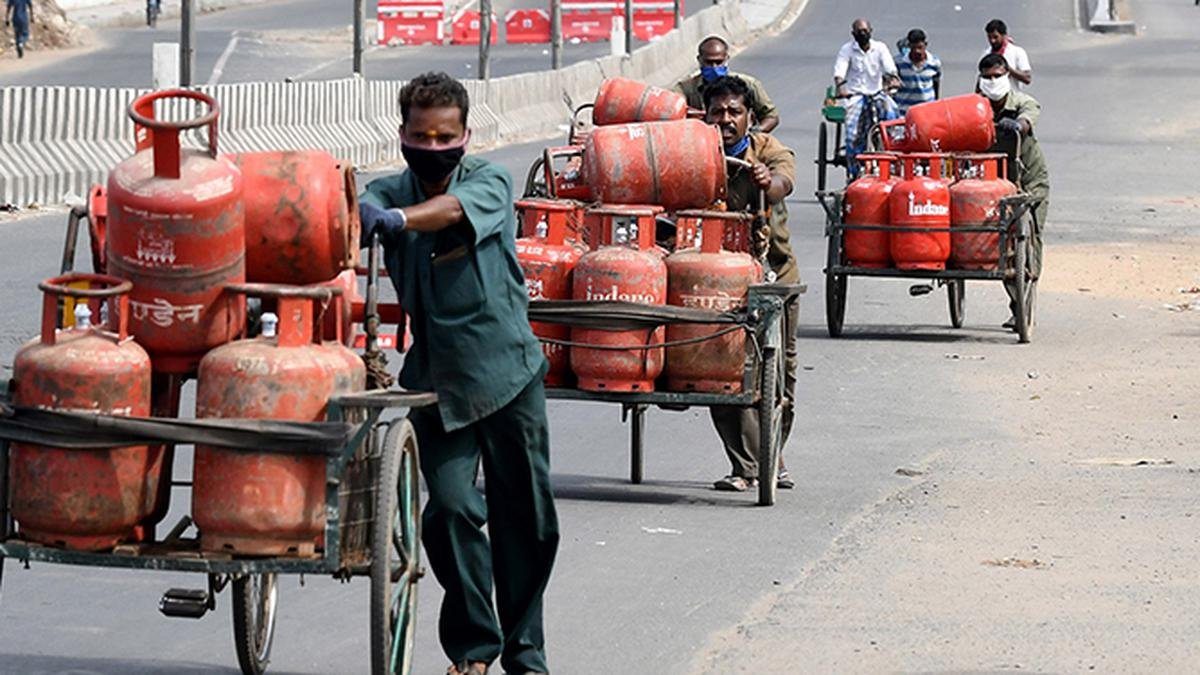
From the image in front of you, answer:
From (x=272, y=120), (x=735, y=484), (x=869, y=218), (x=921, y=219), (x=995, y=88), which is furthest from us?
(x=272, y=120)

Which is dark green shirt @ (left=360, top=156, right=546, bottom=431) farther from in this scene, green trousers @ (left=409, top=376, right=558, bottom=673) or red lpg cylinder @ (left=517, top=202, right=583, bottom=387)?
red lpg cylinder @ (left=517, top=202, right=583, bottom=387)

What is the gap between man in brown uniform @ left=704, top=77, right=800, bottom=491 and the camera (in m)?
11.0

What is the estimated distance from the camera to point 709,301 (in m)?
10.7

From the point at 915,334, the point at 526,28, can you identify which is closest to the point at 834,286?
the point at 915,334

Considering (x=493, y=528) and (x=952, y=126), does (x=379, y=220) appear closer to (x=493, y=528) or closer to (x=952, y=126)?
(x=493, y=528)

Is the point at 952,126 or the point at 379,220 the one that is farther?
the point at 952,126

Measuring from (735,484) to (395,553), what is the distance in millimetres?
4241

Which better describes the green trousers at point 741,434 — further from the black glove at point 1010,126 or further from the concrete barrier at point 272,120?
the black glove at point 1010,126

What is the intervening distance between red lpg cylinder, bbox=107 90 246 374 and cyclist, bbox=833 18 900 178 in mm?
21668

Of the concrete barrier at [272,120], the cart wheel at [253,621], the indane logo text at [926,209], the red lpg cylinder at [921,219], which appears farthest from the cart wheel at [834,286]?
the cart wheel at [253,621]

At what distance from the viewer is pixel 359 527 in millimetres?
6352

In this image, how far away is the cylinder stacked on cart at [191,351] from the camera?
6.18m

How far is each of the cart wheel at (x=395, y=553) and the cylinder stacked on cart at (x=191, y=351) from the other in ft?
0.54

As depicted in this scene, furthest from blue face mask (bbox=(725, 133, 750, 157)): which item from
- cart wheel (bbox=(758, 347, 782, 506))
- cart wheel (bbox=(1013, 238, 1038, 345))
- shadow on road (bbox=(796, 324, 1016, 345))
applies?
shadow on road (bbox=(796, 324, 1016, 345))
